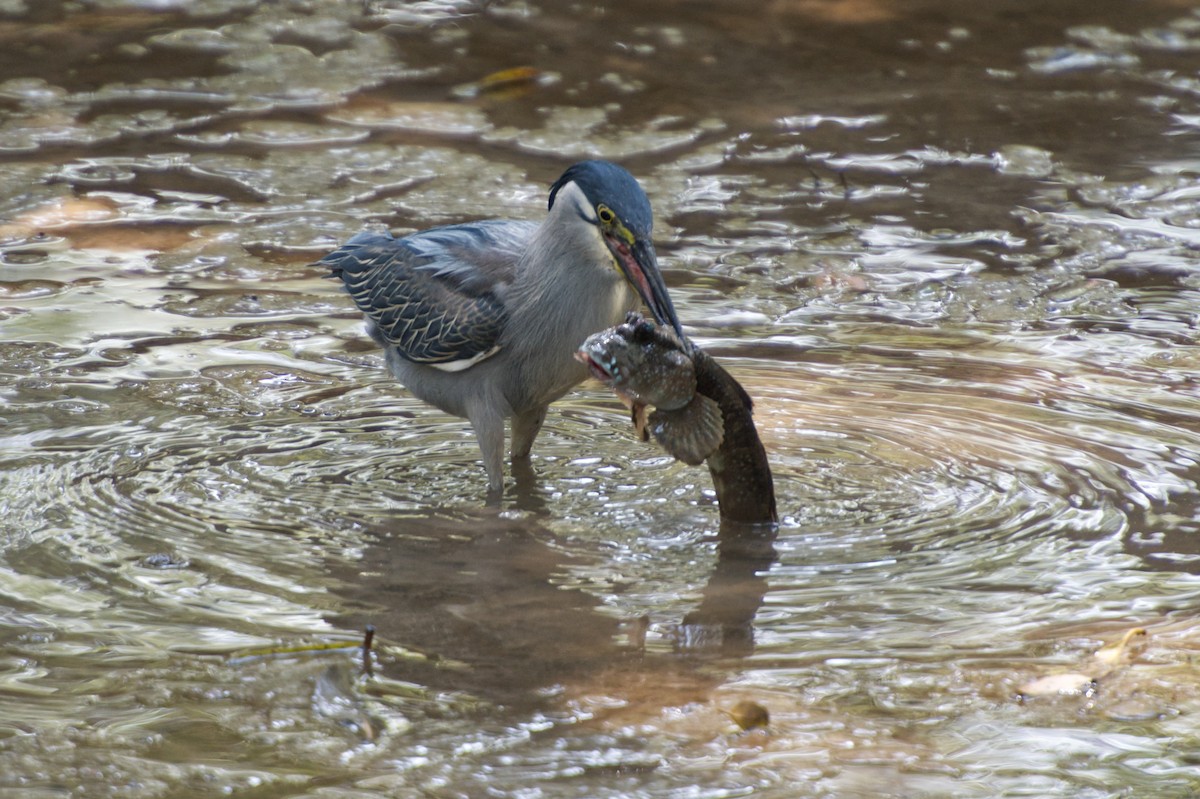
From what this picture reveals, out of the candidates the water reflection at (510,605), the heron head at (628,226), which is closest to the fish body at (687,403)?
the water reflection at (510,605)

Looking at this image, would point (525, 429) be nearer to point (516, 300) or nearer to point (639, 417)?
point (516, 300)

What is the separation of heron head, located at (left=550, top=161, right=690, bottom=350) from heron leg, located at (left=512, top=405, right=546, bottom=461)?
798 millimetres

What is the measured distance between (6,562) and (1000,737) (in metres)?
2.75

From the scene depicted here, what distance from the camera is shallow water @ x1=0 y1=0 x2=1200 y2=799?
330cm

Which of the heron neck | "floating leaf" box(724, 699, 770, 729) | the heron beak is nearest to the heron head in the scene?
the heron beak

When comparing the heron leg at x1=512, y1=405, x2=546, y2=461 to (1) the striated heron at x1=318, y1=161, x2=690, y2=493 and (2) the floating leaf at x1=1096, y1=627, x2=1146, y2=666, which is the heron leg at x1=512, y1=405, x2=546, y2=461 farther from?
(2) the floating leaf at x1=1096, y1=627, x2=1146, y2=666

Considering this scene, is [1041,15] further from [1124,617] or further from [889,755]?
[889,755]

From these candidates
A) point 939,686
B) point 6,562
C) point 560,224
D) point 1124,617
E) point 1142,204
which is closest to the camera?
point 939,686

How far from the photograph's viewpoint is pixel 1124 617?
392cm

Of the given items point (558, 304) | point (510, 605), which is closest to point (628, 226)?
point (558, 304)

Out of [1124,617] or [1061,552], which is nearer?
[1124,617]

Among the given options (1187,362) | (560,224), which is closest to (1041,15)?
(1187,362)

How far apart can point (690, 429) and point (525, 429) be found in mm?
1416

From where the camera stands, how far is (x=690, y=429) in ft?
13.8
